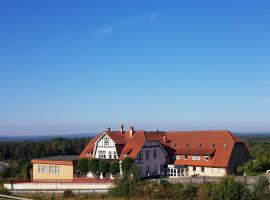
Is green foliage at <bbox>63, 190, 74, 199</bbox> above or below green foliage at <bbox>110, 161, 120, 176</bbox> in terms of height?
below

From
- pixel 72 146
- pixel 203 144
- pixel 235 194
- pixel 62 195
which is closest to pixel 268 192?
pixel 235 194

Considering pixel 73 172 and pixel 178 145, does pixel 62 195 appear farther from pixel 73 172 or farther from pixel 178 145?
pixel 178 145

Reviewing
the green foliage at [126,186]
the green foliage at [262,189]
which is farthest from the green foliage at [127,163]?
the green foliage at [262,189]

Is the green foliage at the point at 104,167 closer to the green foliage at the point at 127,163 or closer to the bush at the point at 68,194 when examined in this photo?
the green foliage at the point at 127,163

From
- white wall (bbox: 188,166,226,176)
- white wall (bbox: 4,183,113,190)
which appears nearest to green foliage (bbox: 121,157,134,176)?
white wall (bbox: 4,183,113,190)

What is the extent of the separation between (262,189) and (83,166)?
26.8 meters

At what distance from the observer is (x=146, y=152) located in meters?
52.7

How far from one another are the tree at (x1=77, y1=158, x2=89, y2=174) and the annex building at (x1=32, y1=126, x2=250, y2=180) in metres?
1.17

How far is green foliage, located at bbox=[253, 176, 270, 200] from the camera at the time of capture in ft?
97.0

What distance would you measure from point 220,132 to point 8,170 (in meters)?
35.3

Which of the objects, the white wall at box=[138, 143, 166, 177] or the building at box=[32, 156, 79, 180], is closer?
the white wall at box=[138, 143, 166, 177]

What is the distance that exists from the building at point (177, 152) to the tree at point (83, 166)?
2.68 m

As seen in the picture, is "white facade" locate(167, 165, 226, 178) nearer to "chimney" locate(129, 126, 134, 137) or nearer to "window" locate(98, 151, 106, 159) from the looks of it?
"chimney" locate(129, 126, 134, 137)

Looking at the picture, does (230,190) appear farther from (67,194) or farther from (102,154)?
(102,154)
